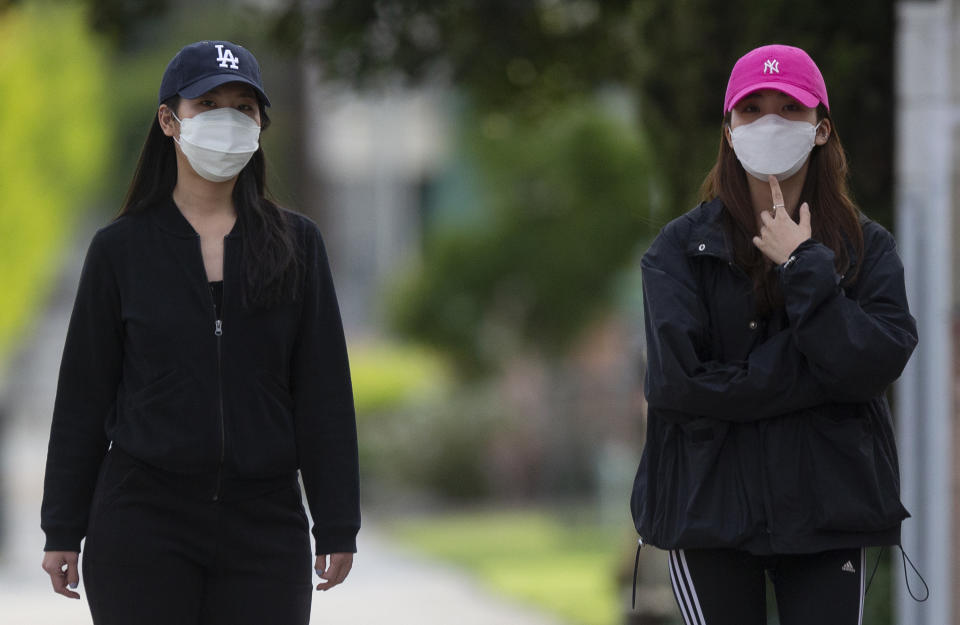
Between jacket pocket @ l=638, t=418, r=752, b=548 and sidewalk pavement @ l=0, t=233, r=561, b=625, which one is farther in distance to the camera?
sidewalk pavement @ l=0, t=233, r=561, b=625

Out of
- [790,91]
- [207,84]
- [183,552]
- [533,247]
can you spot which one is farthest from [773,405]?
[533,247]

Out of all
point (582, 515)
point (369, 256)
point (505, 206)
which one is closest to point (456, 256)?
point (505, 206)

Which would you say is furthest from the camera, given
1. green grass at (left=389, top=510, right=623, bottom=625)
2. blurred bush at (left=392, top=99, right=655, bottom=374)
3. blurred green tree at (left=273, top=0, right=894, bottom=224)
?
blurred bush at (left=392, top=99, right=655, bottom=374)

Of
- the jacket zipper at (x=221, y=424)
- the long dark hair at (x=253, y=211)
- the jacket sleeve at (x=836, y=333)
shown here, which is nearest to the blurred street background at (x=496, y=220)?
the long dark hair at (x=253, y=211)

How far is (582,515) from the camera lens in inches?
748

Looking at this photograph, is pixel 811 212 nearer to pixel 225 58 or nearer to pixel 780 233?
pixel 780 233

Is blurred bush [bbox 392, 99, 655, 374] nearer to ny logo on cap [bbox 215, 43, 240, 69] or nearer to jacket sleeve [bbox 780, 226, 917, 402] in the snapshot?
ny logo on cap [bbox 215, 43, 240, 69]

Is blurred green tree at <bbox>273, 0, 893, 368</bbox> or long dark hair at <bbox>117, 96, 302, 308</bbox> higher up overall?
blurred green tree at <bbox>273, 0, 893, 368</bbox>

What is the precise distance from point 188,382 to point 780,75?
4.81ft

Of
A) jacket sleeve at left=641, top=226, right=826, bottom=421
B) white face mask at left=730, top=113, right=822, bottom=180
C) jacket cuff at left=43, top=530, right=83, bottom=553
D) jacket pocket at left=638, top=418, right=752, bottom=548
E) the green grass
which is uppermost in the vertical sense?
white face mask at left=730, top=113, right=822, bottom=180

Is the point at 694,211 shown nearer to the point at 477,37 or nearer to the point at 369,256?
the point at 477,37

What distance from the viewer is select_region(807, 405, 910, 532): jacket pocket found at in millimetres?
3547

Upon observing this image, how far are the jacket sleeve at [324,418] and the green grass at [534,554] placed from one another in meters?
6.29

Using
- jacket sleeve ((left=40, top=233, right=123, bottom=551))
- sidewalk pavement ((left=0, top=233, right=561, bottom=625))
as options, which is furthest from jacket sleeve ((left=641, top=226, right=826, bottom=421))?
sidewalk pavement ((left=0, top=233, right=561, bottom=625))
